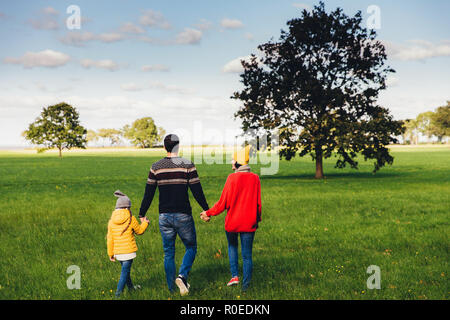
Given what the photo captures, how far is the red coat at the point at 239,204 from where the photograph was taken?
6305 millimetres

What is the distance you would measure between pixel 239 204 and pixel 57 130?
91.5 metres

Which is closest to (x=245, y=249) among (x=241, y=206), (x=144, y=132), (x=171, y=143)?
(x=241, y=206)

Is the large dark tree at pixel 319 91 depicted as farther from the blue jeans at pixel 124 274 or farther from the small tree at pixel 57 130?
the small tree at pixel 57 130

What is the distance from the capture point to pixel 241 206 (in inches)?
249

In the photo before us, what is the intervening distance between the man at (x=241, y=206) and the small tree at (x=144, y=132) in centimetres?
15851

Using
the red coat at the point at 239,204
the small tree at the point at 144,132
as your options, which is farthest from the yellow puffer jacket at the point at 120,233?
the small tree at the point at 144,132

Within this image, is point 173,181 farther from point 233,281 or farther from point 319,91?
point 319,91

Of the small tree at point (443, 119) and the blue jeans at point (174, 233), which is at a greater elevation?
the small tree at point (443, 119)

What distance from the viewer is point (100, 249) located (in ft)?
31.3

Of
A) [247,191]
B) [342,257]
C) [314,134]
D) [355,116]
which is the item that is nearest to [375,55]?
[355,116]
